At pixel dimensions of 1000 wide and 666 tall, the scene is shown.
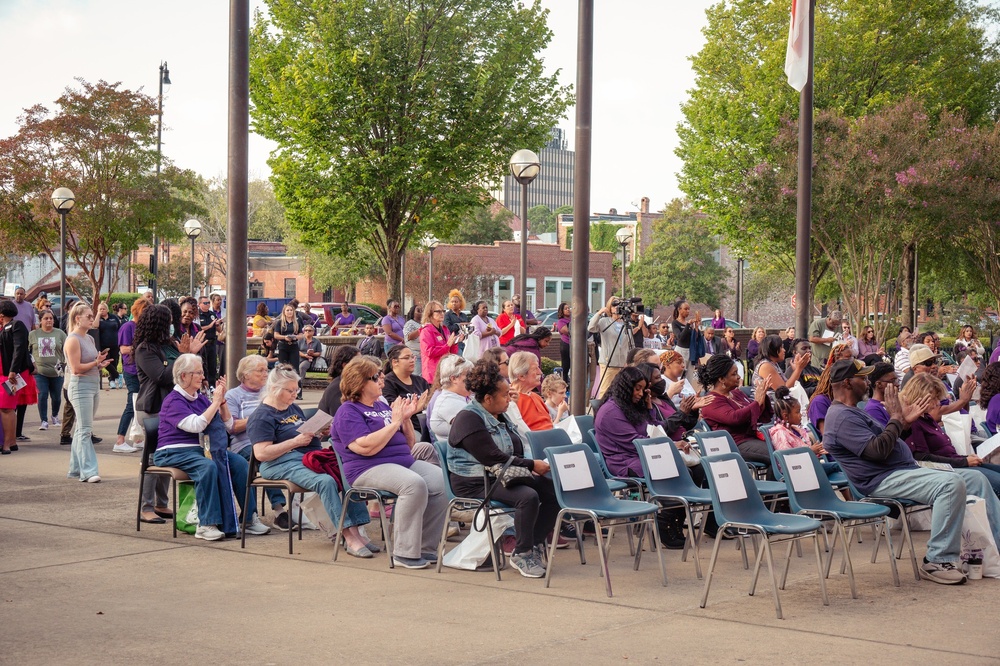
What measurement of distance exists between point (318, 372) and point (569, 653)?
71.9 feet

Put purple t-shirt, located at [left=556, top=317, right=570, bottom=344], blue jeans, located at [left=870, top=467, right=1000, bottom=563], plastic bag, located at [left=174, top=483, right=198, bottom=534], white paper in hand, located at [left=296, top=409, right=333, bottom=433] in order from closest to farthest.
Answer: blue jeans, located at [left=870, top=467, right=1000, bottom=563] < white paper in hand, located at [left=296, top=409, right=333, bottom=433] < plastic bag, located at [left=174, top=483, right=198, bottom=534] < purple t-shirt, located at [left=556, top=317, right=570, bottom=344]

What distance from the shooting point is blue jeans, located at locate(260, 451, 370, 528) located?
885cm

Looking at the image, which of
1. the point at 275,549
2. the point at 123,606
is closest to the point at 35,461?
the point at 275,549

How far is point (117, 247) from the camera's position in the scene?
3788 centimetres

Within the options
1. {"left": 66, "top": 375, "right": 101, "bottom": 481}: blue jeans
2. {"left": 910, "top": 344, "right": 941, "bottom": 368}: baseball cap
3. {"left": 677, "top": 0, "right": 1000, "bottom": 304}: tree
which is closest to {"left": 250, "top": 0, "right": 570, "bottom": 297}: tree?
{"left": 677, "top": 0, "right": 1000, "bottom": 304}: tree

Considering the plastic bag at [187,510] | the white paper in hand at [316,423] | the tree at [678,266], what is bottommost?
the plastic bag at [187,510]

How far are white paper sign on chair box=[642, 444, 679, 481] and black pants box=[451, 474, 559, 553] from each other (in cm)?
73

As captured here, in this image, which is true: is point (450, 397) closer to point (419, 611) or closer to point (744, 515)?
point (419, 611)

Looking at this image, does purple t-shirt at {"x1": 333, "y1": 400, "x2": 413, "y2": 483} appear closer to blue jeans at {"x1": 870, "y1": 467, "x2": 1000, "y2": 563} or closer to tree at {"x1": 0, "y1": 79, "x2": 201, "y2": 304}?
blue jeans at {"x1": 870, "y1": 467, "x2": 1000, "y2": 563}

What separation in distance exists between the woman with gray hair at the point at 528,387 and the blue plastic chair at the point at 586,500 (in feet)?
5.51

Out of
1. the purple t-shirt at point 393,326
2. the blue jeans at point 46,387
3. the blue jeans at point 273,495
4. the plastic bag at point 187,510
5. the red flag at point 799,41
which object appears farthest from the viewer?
the purple t-shirt at point 393,326

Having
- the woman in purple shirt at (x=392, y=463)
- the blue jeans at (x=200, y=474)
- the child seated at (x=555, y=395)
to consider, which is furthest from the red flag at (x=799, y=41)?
the blue jeans at (x=200, y=474)

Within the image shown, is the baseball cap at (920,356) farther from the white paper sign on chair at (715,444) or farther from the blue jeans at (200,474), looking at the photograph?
the blue jeans at (200,474)

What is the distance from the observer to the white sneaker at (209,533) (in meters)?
9.28
